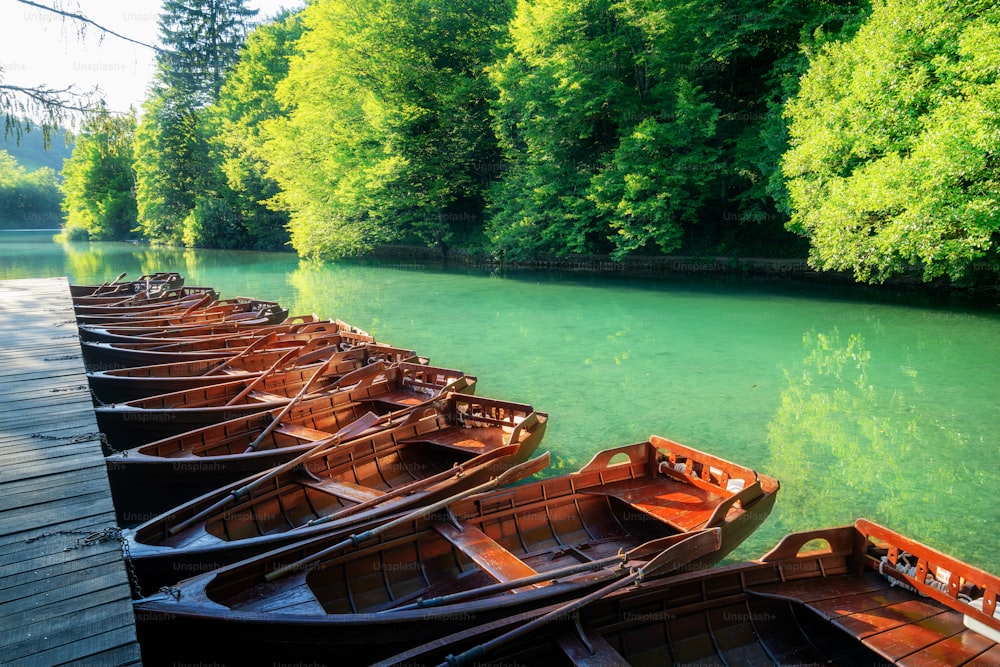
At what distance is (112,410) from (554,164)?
2297 cm

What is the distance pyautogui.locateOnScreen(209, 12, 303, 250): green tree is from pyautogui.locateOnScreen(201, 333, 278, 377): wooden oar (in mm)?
35013

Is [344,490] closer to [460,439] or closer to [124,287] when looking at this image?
[460,439]

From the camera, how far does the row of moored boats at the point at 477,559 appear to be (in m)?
3.54

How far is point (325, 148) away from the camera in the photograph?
33.2 m

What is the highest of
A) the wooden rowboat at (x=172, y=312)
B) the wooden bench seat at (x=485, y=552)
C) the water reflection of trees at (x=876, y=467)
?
the wooden rowboat at (x=172, y=312)

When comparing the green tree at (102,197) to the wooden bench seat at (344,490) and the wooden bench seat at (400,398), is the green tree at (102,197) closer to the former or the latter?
the wooden bench seat at (400,398)

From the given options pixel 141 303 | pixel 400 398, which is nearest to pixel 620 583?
pixel 400 398

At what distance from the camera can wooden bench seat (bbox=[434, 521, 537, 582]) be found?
4.26 metres

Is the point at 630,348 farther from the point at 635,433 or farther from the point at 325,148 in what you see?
the point at 325,148

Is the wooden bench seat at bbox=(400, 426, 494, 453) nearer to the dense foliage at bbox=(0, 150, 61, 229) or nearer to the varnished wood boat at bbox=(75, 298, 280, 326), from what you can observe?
the varnished wood boat at bbox=(75, 298, 280, 326)

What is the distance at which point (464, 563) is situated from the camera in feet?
16.5

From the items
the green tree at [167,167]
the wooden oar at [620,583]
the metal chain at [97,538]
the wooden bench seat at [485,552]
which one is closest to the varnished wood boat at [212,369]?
the metal chain at [97,538]

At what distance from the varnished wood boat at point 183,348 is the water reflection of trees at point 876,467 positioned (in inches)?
297

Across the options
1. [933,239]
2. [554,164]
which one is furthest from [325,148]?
[933,239]
